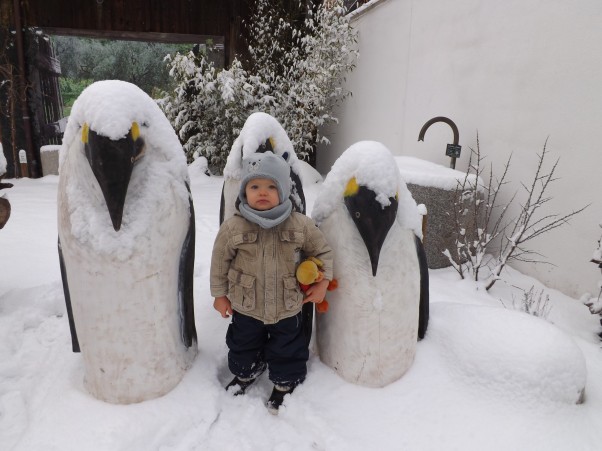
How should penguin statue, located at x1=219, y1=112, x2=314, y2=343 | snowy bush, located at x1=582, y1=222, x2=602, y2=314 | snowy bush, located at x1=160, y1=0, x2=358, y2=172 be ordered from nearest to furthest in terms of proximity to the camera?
penguin statue, located at x1=219, y1=112, x2=314, y2=343 → snowy bush, located at x1=582, y1=222, x2=602, y2=314 → snowy bush, located at x1=160, y1=0, x2=358, y2=172

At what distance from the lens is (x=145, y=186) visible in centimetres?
159

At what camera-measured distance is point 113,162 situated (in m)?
1.44

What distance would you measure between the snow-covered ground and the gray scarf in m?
0.80

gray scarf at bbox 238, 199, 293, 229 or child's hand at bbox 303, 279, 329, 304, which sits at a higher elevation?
gray scarf at bbox 238, 199, 293, 229

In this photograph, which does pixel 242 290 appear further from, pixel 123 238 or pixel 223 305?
pixel 123 238

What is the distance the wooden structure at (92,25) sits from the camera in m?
6.61

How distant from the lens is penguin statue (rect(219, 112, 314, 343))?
202 centimetres

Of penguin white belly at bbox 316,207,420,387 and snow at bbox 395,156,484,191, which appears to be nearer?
penguin white belly at bbox 316,207,420,387

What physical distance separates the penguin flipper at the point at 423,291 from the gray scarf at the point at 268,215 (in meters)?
0.64

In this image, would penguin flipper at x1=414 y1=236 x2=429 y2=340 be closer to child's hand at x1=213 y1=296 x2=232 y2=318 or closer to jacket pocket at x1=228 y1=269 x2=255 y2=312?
jacket pocket at x1=228 y1=269 x2=255 y2=312

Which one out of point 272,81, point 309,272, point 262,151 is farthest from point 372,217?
point 272,81

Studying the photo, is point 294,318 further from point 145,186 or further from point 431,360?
point 145,186

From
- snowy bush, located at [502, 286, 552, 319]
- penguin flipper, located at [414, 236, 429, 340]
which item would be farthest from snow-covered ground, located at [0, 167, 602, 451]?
snowy bush, located at [502, 286, 552, 319]

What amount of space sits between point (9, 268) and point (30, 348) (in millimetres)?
1063
